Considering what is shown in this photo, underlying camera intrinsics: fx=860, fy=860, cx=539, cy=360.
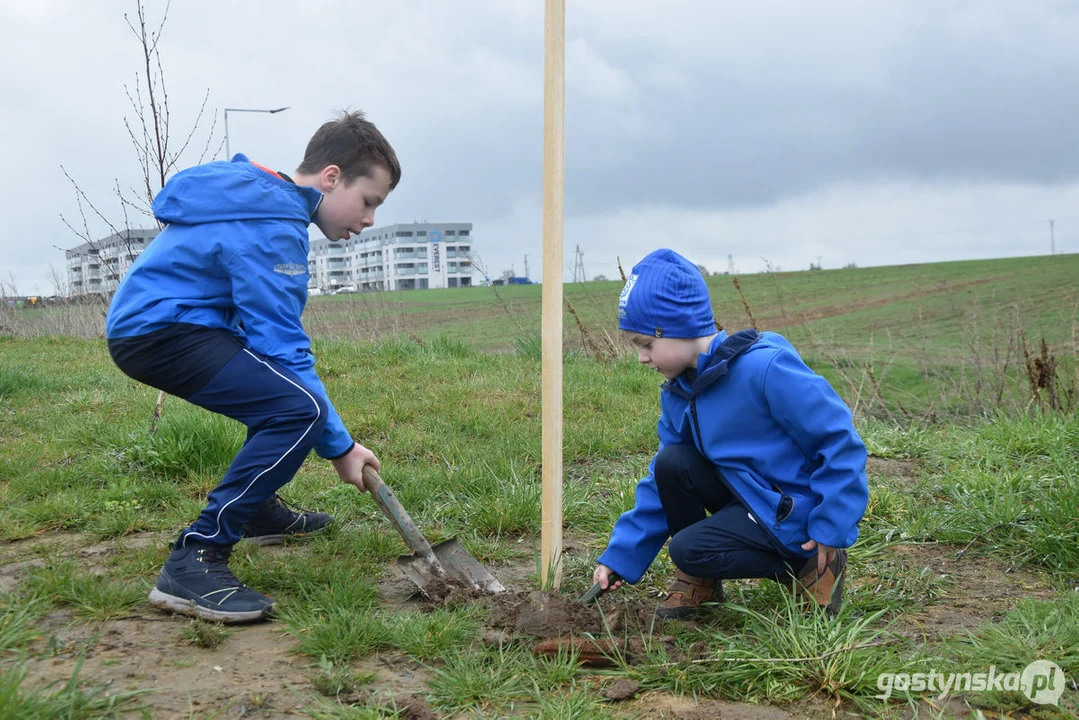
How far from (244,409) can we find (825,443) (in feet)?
6.32

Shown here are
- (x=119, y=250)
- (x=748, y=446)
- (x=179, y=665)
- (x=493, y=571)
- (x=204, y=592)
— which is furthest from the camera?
(x=119, y=250)

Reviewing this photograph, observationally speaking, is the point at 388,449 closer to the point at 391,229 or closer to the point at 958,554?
the point at 958,554

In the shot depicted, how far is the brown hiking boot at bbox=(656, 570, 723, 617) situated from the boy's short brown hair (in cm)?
185

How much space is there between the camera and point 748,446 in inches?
105

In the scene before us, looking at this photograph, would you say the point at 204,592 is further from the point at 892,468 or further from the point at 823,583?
Answer: the point at 892,468

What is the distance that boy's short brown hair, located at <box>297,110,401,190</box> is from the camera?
3185 millimetres

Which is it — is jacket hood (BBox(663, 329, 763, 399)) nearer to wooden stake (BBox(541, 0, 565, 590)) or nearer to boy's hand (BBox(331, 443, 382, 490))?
wooden stake (BBox(541, 0, 565, 590))

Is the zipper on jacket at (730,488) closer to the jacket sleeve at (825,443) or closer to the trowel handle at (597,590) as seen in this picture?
the jacket sleeve at (825,443)

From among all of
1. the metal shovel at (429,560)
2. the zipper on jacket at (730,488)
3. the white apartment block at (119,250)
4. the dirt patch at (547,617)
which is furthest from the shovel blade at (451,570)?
the white apartment block at (119,250)

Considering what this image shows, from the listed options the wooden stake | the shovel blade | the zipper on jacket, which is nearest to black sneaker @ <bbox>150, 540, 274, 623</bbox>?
the shovel blade

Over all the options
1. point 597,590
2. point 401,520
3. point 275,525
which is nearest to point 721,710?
point 597,590

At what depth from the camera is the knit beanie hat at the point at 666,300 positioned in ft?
8.65

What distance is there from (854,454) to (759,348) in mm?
422

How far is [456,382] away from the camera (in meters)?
6.48
